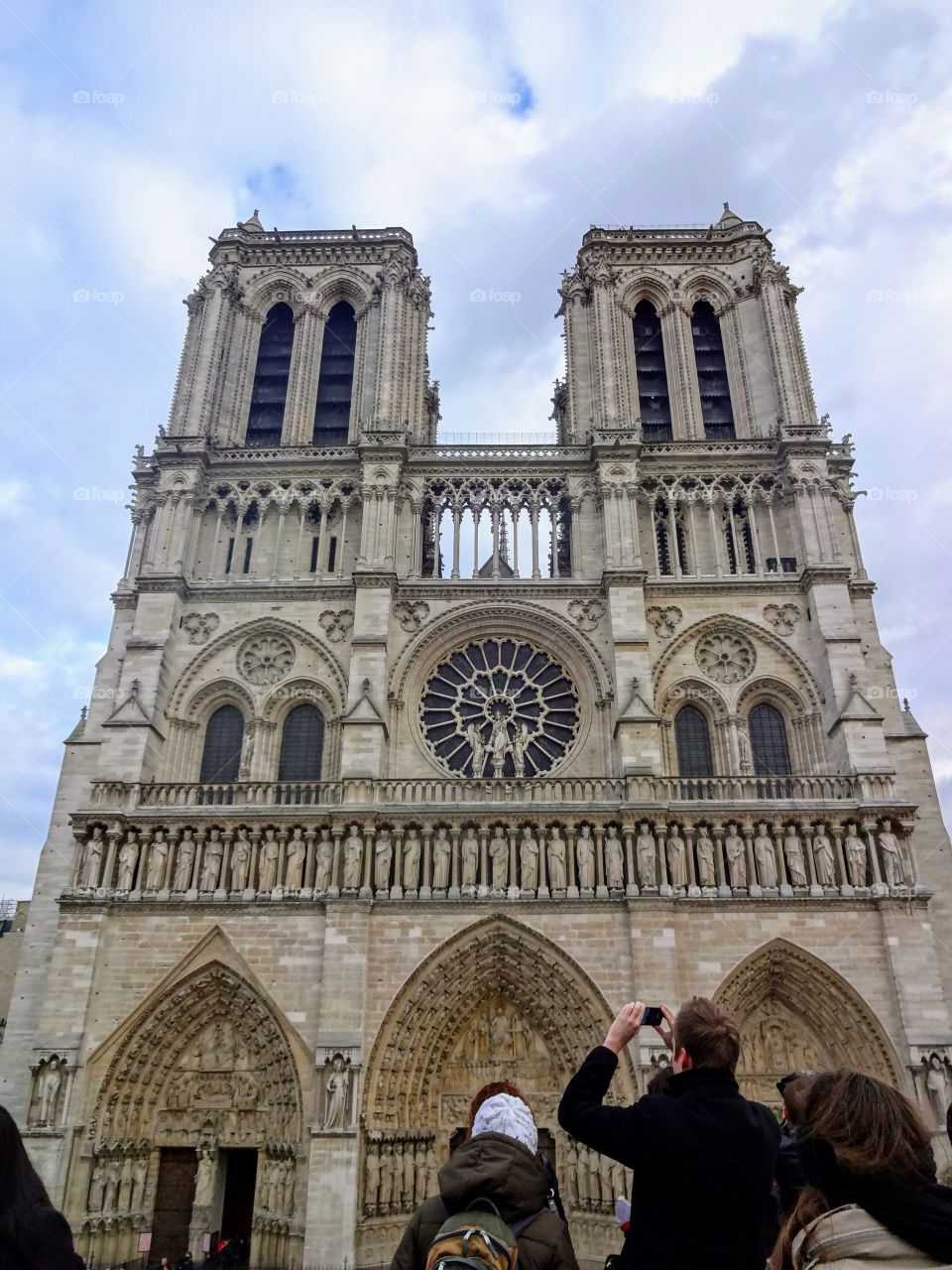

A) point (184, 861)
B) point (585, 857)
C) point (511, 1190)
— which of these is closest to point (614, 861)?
point (585, 857)

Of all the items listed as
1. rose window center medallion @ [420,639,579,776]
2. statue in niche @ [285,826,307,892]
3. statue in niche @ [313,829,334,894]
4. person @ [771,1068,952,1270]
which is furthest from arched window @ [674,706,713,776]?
person @ [771,1068,952,1270]

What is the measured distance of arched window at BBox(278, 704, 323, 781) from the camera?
20.3 meters

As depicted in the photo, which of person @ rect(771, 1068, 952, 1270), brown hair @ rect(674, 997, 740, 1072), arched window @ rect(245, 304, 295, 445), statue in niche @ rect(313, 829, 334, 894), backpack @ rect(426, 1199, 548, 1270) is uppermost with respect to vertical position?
arched window @ rect(245, 304, 295, 445)

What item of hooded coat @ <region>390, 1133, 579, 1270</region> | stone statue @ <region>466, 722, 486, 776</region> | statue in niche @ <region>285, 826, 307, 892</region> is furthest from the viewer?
stone statue @ <region>466, 722, 486, 776</region>

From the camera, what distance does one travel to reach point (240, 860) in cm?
1769

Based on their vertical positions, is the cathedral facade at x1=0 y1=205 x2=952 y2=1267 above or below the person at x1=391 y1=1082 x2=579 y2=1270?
above

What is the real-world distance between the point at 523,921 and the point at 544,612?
732 centimetres

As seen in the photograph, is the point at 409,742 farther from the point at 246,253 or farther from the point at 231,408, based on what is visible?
the point at 246,253

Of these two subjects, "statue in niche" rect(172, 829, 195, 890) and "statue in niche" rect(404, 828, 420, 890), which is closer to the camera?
"statue in niche" rect(404, 828, 420, 890)

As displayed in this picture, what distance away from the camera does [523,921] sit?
16.9 metres

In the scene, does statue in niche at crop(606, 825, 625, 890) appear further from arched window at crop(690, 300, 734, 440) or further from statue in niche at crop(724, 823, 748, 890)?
arched window at crop(690, 300, 734, 440)

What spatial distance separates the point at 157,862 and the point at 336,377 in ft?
47.3

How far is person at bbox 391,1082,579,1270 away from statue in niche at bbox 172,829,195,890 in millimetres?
15648

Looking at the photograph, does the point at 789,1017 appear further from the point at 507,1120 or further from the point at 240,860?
the point at 507,1120
